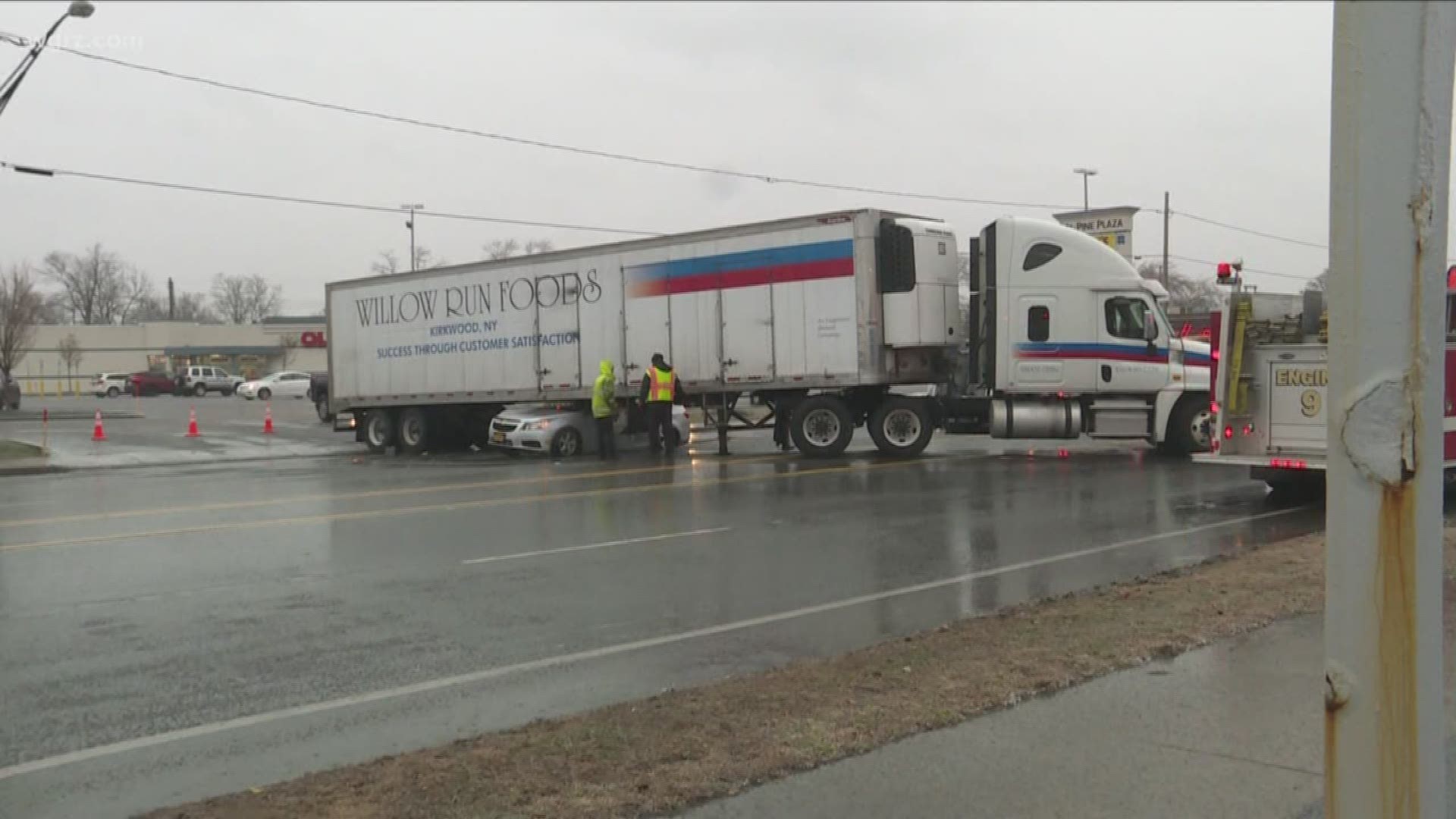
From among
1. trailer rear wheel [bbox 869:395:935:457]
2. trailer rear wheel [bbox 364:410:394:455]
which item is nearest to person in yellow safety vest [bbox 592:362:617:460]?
trailer rear wheel [bbox 869:395:935:457]

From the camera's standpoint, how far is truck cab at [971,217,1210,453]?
64.5ft

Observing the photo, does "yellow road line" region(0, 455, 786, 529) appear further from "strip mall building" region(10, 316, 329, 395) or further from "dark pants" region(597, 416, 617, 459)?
"strip mall building" region(10, 316, 329, 395)

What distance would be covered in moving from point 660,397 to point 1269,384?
10.7 meters

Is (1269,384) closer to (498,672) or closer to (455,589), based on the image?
(455,589)

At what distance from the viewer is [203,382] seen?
6875 cm

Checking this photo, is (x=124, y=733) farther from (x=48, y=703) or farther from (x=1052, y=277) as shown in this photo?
(x=1052, y=277)

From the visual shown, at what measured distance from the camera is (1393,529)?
7.48 ft

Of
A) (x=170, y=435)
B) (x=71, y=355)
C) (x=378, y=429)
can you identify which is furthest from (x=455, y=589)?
(x=71, y=355)

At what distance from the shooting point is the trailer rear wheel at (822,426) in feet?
66.4

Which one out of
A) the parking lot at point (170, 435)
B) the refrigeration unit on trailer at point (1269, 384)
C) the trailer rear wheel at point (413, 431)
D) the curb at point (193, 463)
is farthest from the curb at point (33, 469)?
the refrigeration unit on trailer at point (1269, 384)

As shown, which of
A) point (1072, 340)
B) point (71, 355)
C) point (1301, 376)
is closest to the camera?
point (1301, 376)

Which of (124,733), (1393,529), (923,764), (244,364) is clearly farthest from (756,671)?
(244,364)

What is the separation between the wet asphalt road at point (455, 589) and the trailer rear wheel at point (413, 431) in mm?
8372

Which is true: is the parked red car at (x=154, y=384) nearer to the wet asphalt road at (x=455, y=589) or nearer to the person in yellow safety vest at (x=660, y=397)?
the person in yellow safety vest at (x=660, y=397)
